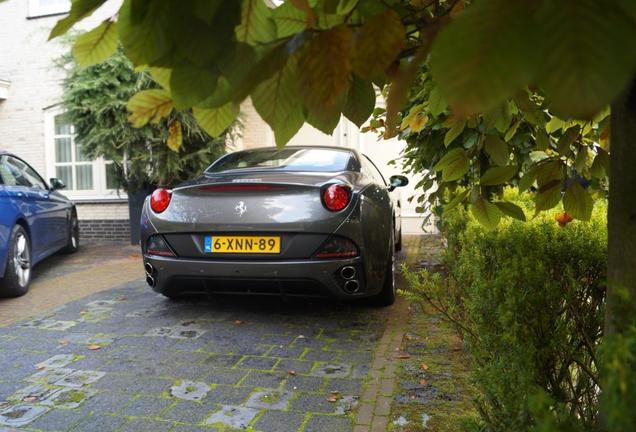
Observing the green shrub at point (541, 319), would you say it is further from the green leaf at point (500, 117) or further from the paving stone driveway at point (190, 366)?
the paving stone driveway at point (190, 366)

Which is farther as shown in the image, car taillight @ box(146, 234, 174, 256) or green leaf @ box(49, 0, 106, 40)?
car taillight @ box(146, 234, 174, 256)

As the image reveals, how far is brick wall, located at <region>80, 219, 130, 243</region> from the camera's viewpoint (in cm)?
1129

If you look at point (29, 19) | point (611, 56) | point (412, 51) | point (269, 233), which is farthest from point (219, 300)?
point (29, 19)

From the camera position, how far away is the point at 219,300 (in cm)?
527

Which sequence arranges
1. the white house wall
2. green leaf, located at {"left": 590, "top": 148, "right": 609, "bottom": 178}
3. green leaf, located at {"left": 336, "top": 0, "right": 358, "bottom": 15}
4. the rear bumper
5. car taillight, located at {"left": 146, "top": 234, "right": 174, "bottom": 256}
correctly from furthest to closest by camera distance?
1. the white house wall
2. car taillight, located at {"left": 146, "top": 234, "right": 174, "bottom": 256}
3. the rear bumper
4. green leaf, located at {"left": 590, "top": 148, "right": 609, "bottom": 178}
5. green leaf, located at {"left": 336, "top": 0, "right": 358, "bottom": 15}

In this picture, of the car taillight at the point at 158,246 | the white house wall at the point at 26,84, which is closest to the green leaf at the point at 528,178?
the car taillight at the point at 158,246

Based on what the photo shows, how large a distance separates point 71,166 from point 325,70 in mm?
12334

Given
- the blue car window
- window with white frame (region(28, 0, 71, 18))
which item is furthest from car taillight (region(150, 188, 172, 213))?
window with white frame (region(28, 0, 71, 18))

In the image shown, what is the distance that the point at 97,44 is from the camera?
3.44 ft

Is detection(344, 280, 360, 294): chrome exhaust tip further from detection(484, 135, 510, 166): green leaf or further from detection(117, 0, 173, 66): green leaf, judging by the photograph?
detection(117, 0, 173, 66): green leaf

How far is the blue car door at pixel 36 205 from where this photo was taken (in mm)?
6207

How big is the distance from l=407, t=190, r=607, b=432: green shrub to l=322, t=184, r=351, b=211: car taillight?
1.97m

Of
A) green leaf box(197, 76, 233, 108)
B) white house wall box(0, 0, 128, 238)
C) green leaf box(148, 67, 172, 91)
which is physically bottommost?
green leaf box(197, 76, 233, 108)

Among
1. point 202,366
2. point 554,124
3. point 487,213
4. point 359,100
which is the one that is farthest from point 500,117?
point 202,366
